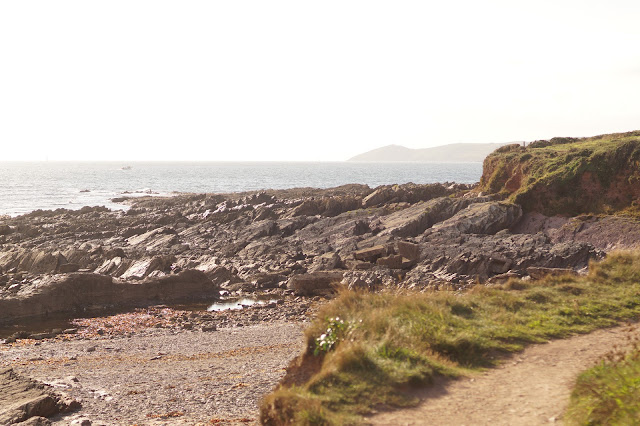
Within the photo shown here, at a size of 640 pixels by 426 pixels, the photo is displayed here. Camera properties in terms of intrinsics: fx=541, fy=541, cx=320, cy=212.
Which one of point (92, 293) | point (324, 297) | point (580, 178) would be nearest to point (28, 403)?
point (92, 293)

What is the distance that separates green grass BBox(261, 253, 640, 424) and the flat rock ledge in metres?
7.98

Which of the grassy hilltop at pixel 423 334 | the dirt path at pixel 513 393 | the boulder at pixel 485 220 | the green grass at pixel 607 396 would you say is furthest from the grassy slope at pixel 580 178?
the green grass at pixel 607 396

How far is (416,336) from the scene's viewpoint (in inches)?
462

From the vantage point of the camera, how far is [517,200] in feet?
141

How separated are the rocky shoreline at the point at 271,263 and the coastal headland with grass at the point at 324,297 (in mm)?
150

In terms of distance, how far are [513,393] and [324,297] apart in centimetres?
2472

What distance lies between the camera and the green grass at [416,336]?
9324 millimetres

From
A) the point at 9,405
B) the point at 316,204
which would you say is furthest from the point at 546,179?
the point at 9,405

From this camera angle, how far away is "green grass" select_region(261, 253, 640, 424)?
932 centimetres

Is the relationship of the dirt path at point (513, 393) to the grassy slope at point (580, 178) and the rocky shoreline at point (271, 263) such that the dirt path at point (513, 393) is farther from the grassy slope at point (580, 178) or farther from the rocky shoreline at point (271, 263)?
the grassy slope at point (580, 178)

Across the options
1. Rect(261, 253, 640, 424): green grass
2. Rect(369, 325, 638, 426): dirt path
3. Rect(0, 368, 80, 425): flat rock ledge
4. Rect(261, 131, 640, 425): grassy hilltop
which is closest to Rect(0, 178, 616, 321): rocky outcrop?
Rect(261, 131, 640, 425): grassy hilltop

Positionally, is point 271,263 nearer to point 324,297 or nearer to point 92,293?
point 324,297

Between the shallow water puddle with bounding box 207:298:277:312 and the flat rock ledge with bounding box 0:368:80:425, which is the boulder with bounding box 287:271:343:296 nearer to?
the shallow water puddle with bounding box 207:298:277:312

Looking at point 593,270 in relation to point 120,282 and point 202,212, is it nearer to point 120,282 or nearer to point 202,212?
point 120,282
